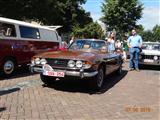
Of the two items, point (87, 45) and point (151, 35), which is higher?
point (151, 35)

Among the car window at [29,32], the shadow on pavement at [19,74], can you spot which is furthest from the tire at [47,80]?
the car window at [29,32]

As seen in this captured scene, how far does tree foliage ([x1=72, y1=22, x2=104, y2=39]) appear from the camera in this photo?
5302 centimetres

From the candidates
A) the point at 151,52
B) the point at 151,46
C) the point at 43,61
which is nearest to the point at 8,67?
the point at 43,61

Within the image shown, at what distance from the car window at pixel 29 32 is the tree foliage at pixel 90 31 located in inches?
1523

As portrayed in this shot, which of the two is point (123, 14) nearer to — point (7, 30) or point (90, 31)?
point (90, 31)

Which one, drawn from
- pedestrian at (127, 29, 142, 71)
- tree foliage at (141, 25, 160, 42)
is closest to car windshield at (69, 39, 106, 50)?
pedestrian at (127, 29, 142, 71)

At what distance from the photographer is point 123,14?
121ft

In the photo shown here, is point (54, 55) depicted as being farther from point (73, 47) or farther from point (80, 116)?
point (80, 116)

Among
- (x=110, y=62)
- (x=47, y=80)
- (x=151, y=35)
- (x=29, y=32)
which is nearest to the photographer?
(x=47, y=80)

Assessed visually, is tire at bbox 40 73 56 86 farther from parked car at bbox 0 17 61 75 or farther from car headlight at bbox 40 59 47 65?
parked car at bbox 0 17 61 75

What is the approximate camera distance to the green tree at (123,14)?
3656cm

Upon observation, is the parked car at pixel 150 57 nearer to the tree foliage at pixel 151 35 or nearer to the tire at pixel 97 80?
the tire at pixel 97 80

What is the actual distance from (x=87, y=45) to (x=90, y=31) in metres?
50.1

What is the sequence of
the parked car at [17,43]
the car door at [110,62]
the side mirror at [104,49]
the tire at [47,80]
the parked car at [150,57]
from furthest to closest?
the parked car at [150,57]
the parked car at [17,43]
the side mirror at [104,49]
the car door at [110,62]
the tire at [47,80]
